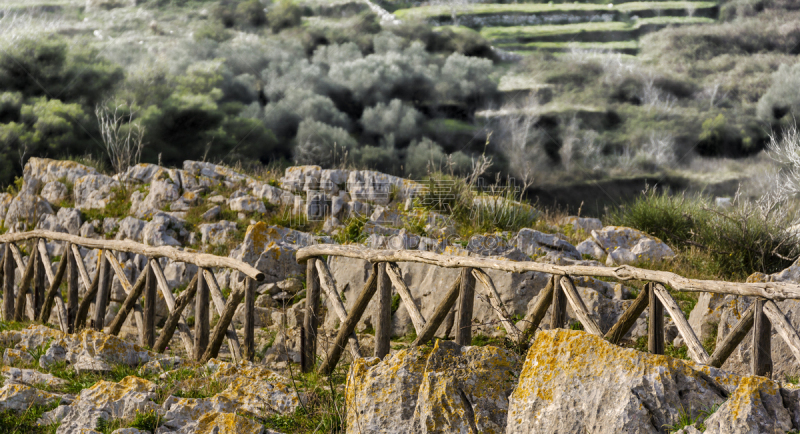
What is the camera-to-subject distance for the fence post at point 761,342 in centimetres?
415

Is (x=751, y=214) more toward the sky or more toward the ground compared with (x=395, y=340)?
more toward the sky

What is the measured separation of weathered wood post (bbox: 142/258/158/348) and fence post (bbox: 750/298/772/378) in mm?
6980

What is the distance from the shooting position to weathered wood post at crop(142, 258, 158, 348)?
7939mm

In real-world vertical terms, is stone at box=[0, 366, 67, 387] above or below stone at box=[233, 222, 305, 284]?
above

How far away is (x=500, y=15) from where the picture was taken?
114 feet

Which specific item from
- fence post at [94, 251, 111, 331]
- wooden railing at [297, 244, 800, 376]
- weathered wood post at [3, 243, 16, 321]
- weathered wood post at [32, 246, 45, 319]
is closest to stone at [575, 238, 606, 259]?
wooden railing at [297, 244, 800, 376]

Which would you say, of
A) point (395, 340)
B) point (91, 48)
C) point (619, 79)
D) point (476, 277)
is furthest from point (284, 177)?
point (619, 79)

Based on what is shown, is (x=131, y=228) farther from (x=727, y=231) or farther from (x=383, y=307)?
(x=727, y=231)

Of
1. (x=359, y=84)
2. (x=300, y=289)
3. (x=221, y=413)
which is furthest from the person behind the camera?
(x=359, y=84)

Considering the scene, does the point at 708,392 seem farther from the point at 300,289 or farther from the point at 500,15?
the point at 500,15

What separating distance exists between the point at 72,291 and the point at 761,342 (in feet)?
32.2

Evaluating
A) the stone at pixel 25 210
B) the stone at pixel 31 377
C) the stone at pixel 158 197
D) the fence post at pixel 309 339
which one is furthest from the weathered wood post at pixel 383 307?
the stone at pixel 25 210

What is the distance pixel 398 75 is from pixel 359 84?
200 centimetres

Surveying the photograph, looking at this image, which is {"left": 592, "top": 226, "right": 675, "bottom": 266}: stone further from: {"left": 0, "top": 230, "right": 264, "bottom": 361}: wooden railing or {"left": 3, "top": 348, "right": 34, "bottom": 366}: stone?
{"left": 3, "top": 348, "right": 34, "bottom": 366}: stone
